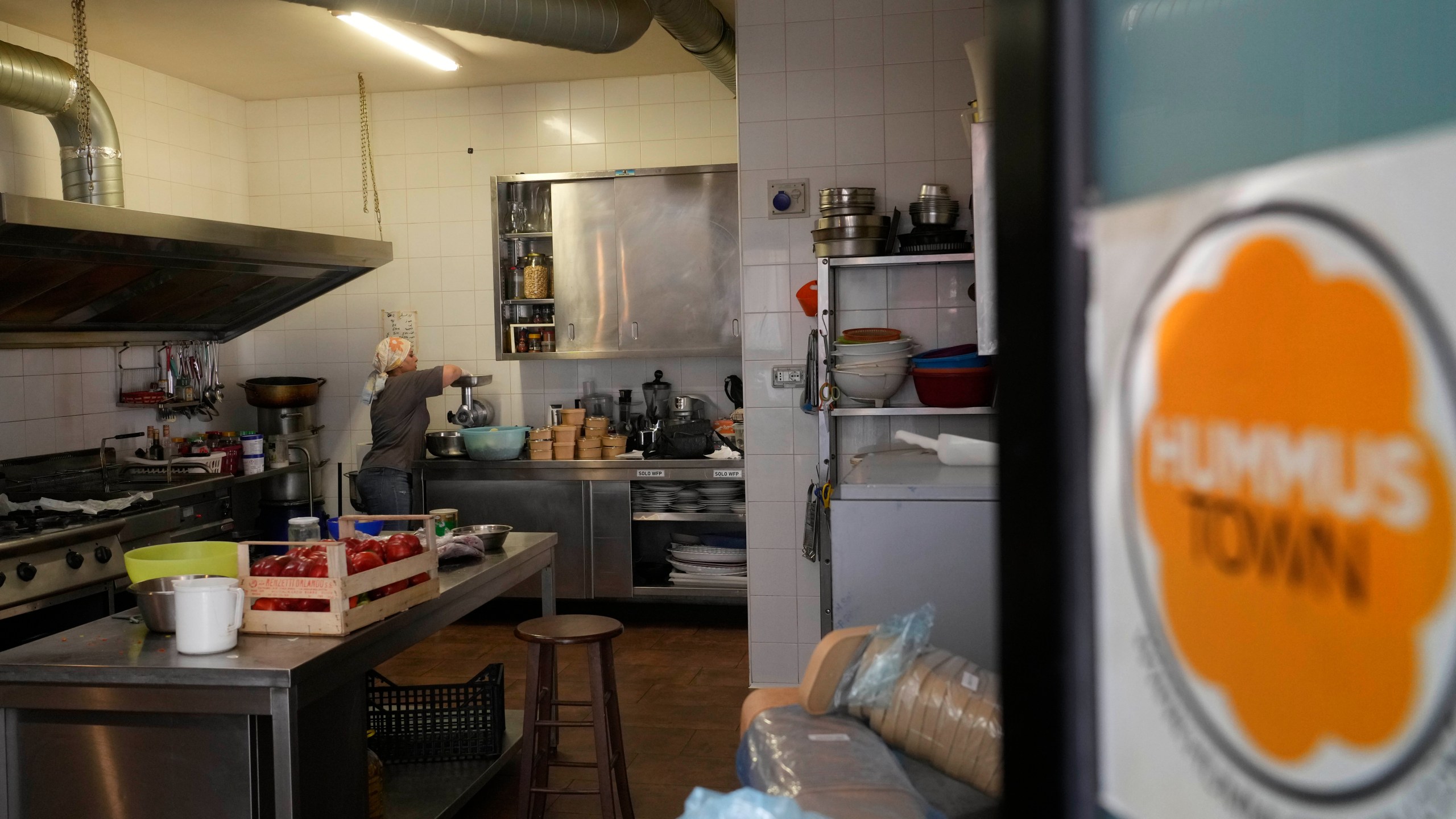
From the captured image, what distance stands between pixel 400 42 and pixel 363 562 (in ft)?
11.6

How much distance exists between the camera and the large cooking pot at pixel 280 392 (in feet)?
20.6

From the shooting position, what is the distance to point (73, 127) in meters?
4.97

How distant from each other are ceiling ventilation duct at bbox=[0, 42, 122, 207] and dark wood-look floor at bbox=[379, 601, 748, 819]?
2613 mm

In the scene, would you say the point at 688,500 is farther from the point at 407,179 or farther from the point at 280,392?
the point at 407,179

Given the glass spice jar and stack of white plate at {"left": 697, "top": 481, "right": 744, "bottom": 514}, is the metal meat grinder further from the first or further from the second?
stack of white plate at {"left": 697, "top": 481, "right": 744, "bottom": 514}

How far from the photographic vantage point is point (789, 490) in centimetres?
451

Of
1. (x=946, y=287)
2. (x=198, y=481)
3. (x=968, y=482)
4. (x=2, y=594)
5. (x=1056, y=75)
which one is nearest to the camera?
(x=1056, y=75)

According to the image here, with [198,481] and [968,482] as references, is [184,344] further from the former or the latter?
[968,482]

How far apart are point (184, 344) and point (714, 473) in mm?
2988

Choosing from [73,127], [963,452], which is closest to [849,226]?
[963,452]

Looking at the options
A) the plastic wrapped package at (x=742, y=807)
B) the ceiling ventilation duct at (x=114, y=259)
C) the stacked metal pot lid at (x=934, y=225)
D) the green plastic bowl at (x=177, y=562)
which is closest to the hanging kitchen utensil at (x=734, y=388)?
the ceiling ventilation duct at (x=114, y=259)

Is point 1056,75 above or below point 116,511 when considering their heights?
above

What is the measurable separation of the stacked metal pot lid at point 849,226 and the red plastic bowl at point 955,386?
1.72 ft

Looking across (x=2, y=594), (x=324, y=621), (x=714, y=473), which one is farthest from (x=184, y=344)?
(x=324, y=621)
